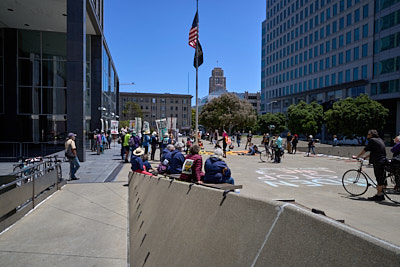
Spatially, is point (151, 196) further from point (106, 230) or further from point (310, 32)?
point (310, 32)

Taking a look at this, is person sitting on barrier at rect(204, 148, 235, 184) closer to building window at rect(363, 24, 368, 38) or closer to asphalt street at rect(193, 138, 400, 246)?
asphalt street at rect(193, 138, 400, 246)

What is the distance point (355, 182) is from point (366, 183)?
418 mm

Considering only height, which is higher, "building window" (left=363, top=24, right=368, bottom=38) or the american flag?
"building window" (left=363, top=24, right=368, bottom=38)

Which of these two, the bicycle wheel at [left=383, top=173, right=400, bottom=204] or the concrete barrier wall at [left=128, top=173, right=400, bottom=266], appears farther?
the bicycle wheel at [left=383, top=173, right=400, bottom=204]

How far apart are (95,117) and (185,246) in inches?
1086

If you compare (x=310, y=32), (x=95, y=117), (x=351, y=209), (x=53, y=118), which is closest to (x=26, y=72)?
(x=53, y=118)

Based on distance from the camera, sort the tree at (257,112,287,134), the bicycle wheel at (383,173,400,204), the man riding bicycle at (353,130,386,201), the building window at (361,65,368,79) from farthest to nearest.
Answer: the tree at (257,112,287,134)
the building window at (361,65,368,79)
the bicycle wheel at (383,173,400,204)
the man riding bicycle at (353,130,386,201)

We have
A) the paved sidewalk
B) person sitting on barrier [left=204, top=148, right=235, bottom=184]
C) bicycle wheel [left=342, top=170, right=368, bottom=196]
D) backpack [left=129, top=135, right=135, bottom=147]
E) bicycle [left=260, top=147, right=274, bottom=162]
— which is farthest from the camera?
bicycle [left=260, top=147, right=274, bottom=162]

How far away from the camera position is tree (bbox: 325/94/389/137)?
36594 mm

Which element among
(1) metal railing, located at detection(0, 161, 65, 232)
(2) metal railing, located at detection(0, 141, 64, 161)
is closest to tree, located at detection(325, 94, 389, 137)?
(2) metal railing, located at detection(0, 141, 64, 161)

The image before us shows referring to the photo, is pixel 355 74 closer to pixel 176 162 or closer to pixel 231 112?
pixel 231 112

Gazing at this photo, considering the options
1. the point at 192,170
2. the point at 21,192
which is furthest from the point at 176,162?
the point at 21,192

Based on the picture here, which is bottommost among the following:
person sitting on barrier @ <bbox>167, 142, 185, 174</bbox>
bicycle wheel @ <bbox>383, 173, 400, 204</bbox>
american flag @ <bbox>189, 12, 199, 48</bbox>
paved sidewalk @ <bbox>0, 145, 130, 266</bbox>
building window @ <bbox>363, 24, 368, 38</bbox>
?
paved sidewalk @ <bbox>0, 145, 130, 266</bbox>

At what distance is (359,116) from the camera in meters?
36.4
